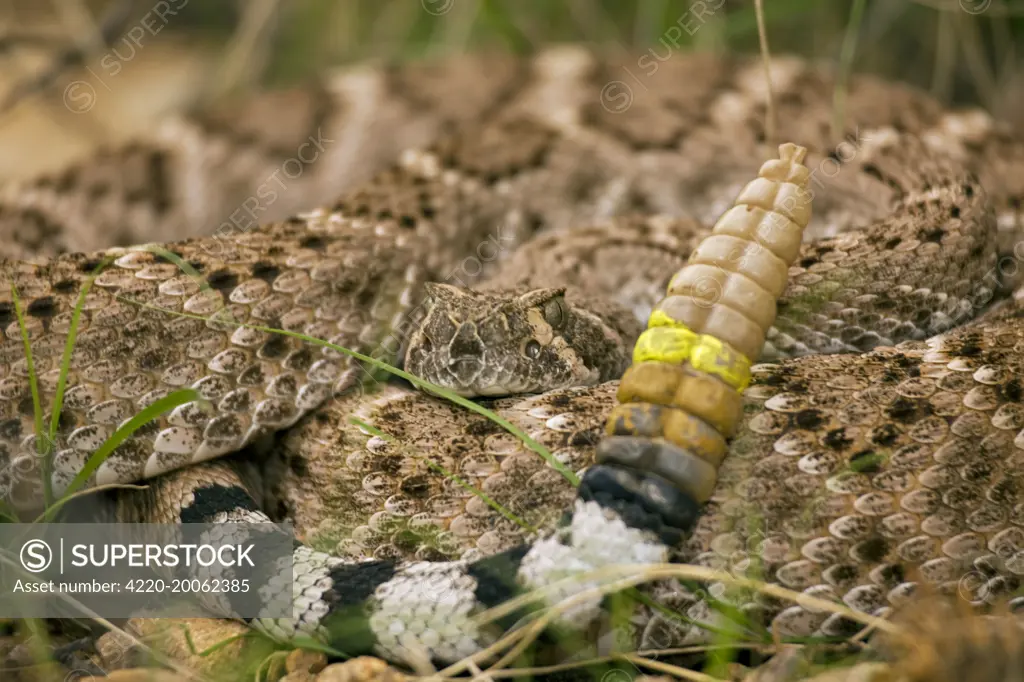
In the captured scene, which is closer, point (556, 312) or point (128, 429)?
point (128, 429)

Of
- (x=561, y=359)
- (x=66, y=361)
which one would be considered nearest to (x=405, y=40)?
(x=561, y=359)

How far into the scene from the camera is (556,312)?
347 cm

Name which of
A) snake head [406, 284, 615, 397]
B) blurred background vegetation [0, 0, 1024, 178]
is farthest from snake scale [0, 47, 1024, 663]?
blurred background vegetation [0, 0, 1024, 178]

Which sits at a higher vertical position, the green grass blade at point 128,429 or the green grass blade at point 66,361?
the green grass blade at point 66,361

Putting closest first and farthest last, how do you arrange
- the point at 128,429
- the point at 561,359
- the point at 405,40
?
the point at 128,429 < the point at 561,359 < the point at 405,40

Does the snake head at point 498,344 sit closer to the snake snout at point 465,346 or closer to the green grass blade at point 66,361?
the snake snout at point 465,346

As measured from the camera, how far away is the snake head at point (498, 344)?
10.7 ft

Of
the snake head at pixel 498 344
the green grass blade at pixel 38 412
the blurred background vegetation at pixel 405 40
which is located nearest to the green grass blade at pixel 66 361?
the green grass blade at pixel 38 412

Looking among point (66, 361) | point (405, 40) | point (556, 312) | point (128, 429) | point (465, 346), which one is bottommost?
point (128, 429)

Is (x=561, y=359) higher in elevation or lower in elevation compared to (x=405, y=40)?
lower

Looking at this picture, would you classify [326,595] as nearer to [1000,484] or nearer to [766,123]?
[1000,484]

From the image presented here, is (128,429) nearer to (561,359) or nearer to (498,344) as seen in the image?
(498,344)

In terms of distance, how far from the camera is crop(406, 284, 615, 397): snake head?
327 centimetres

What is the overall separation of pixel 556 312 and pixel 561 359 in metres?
0.17
